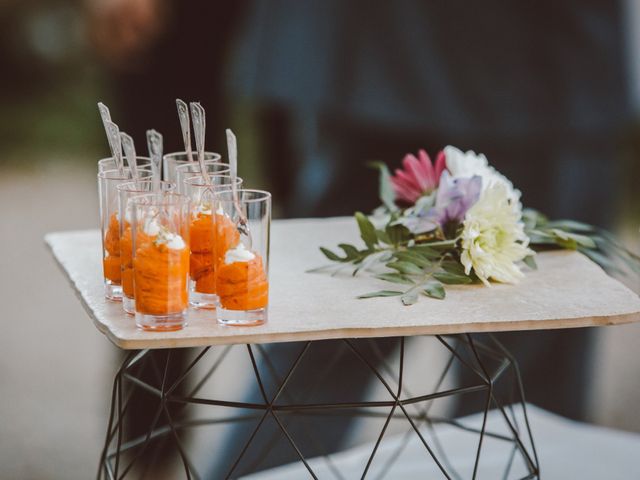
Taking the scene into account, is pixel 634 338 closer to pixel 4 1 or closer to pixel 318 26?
pixel 318 26

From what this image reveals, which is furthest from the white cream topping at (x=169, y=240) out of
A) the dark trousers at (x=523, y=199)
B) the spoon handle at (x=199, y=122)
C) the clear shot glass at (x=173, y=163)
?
the dark trousers at (x=523, y=199)

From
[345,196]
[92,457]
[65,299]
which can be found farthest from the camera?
[65,299]

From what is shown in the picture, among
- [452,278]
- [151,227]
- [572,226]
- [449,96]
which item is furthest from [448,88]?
[151,227]

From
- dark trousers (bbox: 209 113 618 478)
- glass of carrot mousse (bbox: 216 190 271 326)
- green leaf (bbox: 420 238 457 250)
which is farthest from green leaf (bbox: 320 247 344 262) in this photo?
dark trousers (bbox: 209 113 618 478)

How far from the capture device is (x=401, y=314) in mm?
1134

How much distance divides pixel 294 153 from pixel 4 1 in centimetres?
339

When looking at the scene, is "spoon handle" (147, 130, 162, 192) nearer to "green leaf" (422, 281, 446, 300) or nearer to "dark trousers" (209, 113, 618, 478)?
"green leaf" (422, 281, 446, 300)

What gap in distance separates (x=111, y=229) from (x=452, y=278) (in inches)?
16.9

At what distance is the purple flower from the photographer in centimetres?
129

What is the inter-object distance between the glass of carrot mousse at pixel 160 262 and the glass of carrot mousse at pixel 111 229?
120mm

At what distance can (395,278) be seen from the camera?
1.25 metres

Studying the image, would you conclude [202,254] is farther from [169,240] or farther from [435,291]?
[435,291]

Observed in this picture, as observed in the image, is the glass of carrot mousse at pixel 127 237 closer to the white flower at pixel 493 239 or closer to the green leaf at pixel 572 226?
the white flower at pixel 493 239

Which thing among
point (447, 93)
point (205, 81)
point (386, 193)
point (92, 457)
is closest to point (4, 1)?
point (205, 81)
